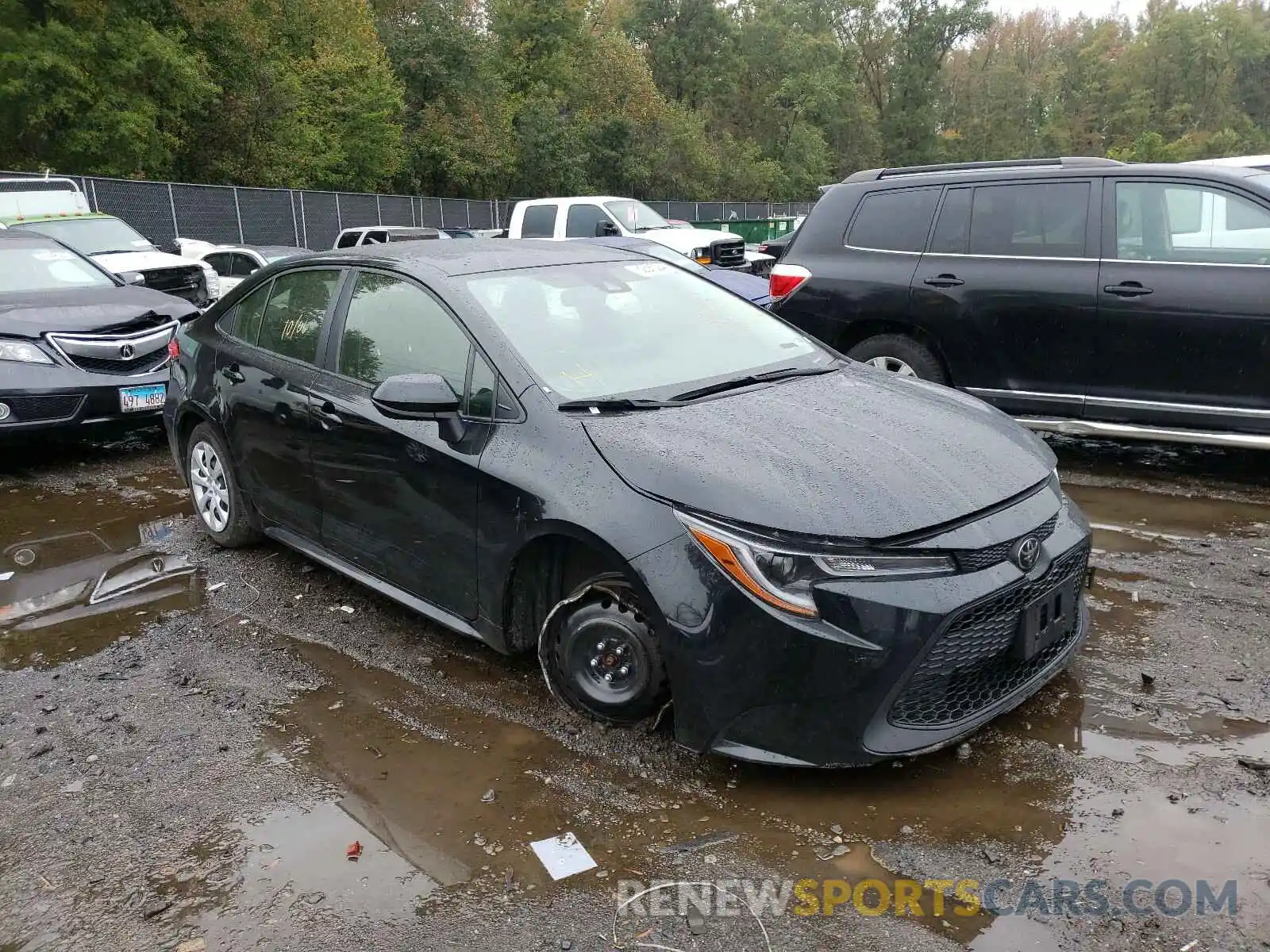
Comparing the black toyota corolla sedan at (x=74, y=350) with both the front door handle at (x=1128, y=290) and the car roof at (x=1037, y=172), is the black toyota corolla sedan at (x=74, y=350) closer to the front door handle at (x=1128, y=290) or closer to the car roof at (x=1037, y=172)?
the car roof at (x=1037, y=172)

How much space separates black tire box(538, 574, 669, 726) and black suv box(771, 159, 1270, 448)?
3867 millimetres

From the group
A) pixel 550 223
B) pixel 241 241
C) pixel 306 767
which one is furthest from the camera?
pixel 241 241

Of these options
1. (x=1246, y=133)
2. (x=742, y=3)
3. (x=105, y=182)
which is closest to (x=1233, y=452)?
(x=105, y=182)

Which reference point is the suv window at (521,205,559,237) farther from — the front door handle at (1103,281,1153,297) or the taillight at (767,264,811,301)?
the front door handle at (1103,281,1153,297)

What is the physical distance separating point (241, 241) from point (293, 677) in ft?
72.1

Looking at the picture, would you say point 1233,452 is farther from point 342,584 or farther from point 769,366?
point 342,584

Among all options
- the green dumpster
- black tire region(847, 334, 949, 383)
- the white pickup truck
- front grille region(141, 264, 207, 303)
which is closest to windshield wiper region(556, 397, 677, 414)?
black tire region(847, 334, 949, 383)

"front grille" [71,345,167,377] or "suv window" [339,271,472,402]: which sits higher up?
"suv window" [339,271,472,402]

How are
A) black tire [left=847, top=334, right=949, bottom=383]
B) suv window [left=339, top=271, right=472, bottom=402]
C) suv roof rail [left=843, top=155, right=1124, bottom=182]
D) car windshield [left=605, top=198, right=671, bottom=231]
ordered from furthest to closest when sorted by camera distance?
car windshield [left=605, top=198, right=671, bottom=231], black tire [left=847, top=334, right=949, bottom=383], suv roof rail [left=843, top=155, right=1124, bottom=182], suv window [left=339, top=271, right=472, bottom=402]

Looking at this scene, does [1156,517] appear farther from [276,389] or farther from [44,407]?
[44,407]

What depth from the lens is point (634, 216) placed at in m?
16.9

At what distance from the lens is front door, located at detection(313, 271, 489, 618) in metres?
3.69

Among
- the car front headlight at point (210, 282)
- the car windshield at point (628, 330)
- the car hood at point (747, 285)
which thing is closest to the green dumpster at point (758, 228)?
the car front headlight at point (210, 282)

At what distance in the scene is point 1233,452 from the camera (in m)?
6.71
